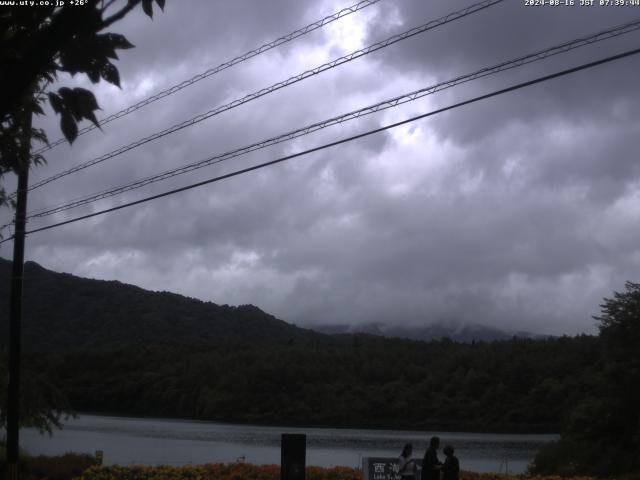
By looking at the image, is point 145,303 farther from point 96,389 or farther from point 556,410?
point 556,410

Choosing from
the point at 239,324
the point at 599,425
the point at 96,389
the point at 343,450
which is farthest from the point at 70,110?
the point at 239,324

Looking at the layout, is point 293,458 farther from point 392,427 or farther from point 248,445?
point 392,427

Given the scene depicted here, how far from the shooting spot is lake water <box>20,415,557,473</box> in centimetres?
3200

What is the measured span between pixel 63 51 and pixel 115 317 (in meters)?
81.5

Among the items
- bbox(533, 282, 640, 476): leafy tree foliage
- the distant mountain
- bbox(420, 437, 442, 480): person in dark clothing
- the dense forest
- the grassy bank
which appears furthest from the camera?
the distant mountain

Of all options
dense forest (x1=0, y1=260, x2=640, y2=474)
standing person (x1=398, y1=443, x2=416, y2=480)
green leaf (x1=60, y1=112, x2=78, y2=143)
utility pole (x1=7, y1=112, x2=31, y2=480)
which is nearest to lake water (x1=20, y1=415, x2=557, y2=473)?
dense forest (x1=0, y1=260, x2=640, y2=474)

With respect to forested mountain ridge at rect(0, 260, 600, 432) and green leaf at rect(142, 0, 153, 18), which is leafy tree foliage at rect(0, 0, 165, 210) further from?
forested mountain ridge at rect(0, 260, 600, 432)

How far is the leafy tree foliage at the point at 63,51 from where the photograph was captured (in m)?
5.16

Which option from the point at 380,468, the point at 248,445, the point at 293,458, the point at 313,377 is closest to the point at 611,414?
the point at 380,468

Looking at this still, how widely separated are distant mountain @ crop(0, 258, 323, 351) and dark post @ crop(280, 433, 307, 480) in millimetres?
32404

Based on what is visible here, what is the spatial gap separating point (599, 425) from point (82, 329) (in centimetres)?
5654

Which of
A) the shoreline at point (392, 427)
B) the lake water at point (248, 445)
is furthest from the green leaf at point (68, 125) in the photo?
the shoreline at point (392, 427)

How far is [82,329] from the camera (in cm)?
7625

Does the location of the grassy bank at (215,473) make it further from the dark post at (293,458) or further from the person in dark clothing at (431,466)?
the person in dark clothing at (431,466)
